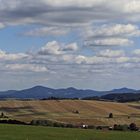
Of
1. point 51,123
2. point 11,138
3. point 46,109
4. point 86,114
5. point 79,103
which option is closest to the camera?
point 11,138

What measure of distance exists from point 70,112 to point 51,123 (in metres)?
59.0

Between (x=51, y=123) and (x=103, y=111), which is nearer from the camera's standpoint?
(x=51, y=123)

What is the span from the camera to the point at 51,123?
12194cm

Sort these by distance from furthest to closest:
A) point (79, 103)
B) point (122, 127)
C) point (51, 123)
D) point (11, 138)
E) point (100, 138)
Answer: point (79, 103)
point (51, 123)
point (122, 127)
point (100, 138)
point (11, 138)

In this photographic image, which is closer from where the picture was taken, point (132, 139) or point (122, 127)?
point (132, 139)

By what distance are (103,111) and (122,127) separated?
6979 centimetres

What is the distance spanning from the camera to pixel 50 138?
69562mm

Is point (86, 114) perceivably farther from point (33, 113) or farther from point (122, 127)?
point (122, 127)

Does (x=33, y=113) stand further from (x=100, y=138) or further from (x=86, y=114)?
(x=100, y=138)

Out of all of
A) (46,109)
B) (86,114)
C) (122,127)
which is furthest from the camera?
(46,109)

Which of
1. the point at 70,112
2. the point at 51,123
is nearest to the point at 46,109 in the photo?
the point at 70,112

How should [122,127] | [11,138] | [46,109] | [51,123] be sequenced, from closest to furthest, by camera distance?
[11,138] < [122,127] < [51,123] < [46,109]

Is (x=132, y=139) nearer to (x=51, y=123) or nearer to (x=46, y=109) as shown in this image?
(x=51, y=123)

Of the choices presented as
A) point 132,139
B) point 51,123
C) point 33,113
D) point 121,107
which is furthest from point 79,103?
point 132,139
